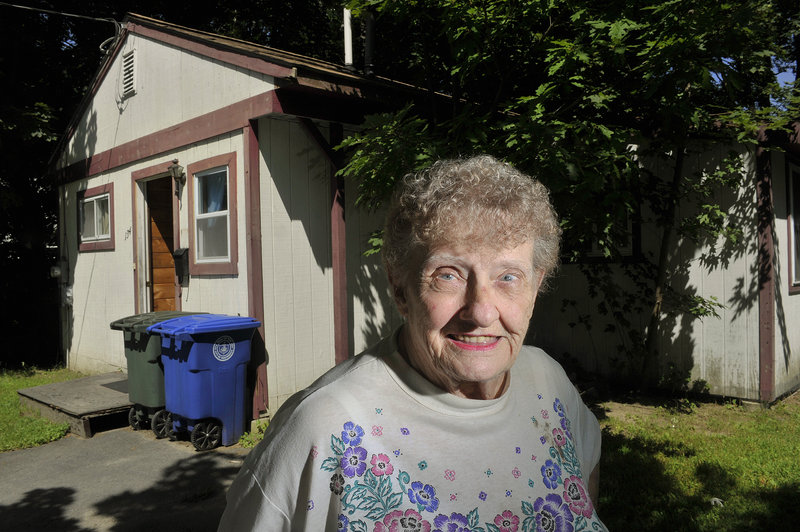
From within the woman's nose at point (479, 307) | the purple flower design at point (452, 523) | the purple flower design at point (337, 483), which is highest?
the woman's nose at point (479, 307)

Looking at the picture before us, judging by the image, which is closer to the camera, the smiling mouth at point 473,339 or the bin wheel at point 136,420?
the smiling mouth at point 473,339

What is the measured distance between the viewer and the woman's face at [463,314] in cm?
155

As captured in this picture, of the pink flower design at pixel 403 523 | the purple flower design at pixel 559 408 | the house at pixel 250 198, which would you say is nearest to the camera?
the pink flower design at pixel 403 523

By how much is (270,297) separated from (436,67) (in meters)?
2.92

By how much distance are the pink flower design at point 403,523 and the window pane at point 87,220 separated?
9.39 m

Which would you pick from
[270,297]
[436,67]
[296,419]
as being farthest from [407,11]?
[296,419]

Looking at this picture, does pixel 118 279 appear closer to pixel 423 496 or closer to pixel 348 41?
pixel 348 41

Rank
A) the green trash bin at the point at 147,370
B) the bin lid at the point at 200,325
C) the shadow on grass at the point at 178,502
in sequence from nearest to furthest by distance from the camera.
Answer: the shadow on grass at the point at 178,502, the bin lid at the point at 200,325, the green trash bin at the point at 147,370

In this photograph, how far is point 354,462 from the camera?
53.6 inches

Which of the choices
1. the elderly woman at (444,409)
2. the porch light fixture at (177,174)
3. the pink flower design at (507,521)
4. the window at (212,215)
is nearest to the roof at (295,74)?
the window at (212,215)

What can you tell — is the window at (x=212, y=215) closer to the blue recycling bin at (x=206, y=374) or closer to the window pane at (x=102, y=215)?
the blue recycling bin at (x=206, y=374)

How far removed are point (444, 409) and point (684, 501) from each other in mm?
3311

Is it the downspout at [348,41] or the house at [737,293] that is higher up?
the downspout at [348,41]

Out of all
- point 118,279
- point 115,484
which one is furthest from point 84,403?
point 118,279
